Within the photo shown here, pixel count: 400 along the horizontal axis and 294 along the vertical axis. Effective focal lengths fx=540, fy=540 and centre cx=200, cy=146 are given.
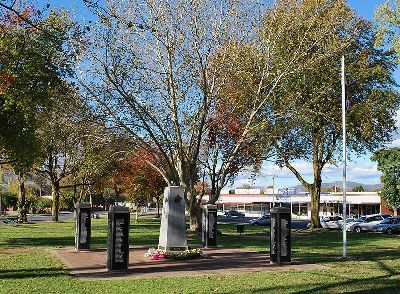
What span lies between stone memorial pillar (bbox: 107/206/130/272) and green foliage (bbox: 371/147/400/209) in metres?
41.0

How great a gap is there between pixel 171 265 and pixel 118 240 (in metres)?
2.05

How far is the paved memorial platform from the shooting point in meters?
14.3

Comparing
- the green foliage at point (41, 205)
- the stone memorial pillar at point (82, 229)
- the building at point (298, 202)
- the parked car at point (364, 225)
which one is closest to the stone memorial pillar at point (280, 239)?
the stone memorial pillar at point (82, 229)

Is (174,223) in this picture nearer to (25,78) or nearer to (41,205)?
(25,78)

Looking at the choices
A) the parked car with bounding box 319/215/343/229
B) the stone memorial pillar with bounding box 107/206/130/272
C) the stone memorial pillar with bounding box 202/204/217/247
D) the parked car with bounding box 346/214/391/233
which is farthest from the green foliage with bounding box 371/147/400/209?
the stone memorial pillar with bounding box 107/206/130/272

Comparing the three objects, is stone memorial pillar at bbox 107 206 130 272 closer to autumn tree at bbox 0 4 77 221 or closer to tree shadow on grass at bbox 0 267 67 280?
tree shadow on grass at bbox 0 267 67 280

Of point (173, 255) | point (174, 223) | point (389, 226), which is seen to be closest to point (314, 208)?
point (389, 226)

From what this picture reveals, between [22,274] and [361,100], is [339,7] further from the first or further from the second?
[22,274]

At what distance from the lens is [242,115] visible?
1186 inches

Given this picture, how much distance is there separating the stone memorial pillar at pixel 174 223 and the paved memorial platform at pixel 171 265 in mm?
923

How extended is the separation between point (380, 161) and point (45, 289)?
155 feet

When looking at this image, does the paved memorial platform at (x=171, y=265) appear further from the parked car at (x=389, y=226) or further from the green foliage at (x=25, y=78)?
the parked car at (x=389, y=226)

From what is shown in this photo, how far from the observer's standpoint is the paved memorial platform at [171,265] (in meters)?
14.3

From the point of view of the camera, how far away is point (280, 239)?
16.5 metres
